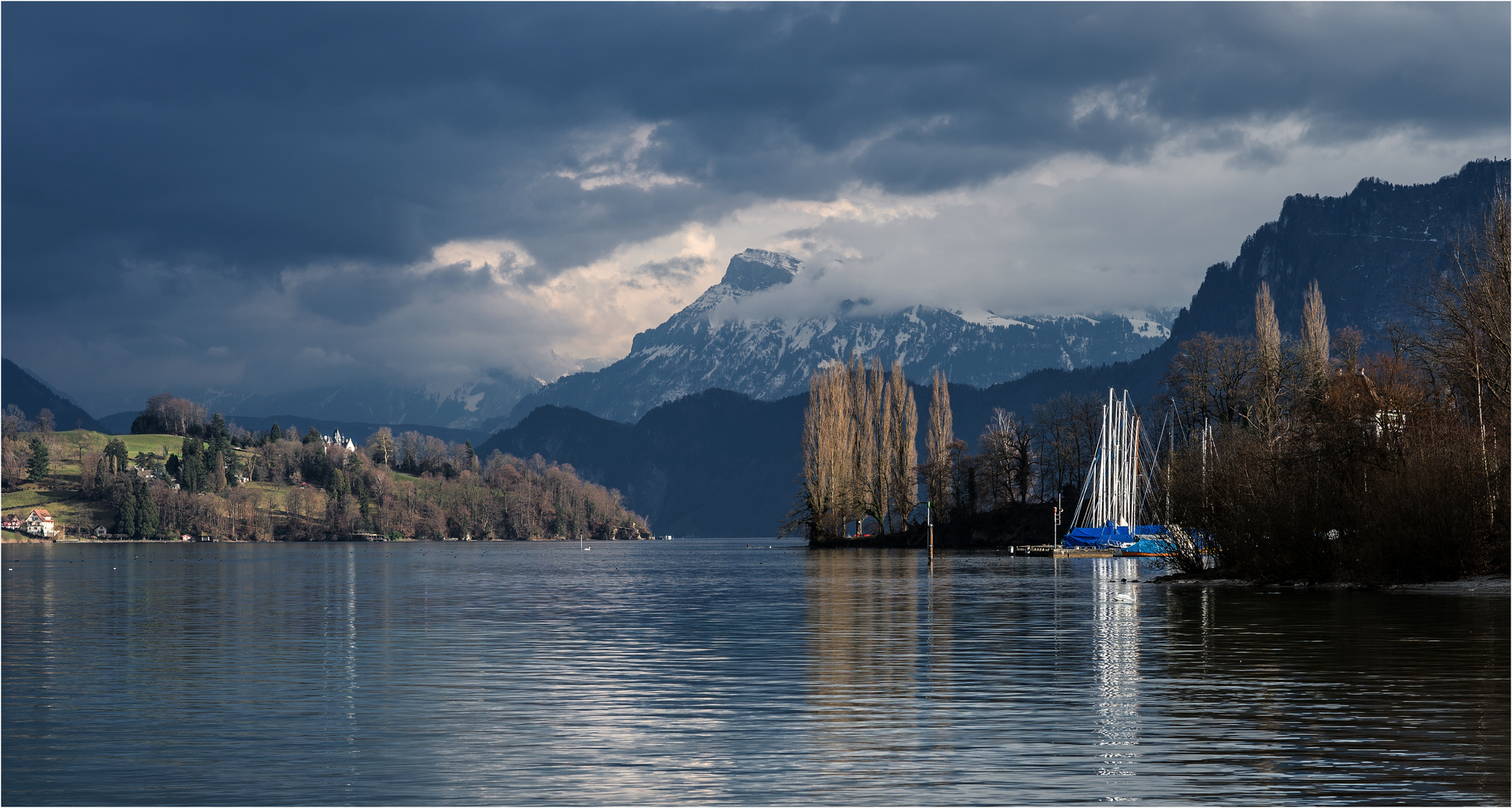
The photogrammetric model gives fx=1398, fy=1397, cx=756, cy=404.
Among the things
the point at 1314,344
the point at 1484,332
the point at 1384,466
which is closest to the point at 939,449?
the point at 1314,344

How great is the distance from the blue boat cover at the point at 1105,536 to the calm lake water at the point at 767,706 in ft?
257

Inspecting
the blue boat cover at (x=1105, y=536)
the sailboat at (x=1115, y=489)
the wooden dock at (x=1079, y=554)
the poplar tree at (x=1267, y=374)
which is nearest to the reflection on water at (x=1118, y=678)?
the poplar tree at (x=1267, y=374)

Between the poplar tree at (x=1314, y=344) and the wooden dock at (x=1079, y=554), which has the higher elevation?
the poplar tree at (x=1314, y=344)

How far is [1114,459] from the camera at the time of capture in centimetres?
13062

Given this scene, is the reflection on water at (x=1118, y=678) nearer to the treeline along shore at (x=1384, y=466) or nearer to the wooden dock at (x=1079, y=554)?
the treeline along shore at (x=1384, y=466)

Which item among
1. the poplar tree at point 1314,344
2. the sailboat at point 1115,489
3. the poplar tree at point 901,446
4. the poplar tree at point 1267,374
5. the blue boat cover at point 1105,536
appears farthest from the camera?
the poplar tree at point 901,446

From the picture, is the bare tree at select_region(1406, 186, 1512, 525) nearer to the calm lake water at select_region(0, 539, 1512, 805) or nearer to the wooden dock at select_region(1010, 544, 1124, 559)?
the calm lake water at select_region(0, 539, 1512, 805)

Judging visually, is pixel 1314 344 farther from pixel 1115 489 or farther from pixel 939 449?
pixel 939 449

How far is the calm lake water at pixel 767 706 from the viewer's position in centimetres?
1503

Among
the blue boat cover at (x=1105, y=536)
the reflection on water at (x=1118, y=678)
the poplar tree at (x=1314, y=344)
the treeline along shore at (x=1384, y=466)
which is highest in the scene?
the poplar tree at (x=1314, y=344)

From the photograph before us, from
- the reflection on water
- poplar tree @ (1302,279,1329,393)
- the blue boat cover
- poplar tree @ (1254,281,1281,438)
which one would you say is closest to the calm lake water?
the reflection on water

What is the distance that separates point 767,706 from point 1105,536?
109m

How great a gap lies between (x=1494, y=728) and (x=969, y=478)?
146m

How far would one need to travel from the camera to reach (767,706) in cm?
2133
